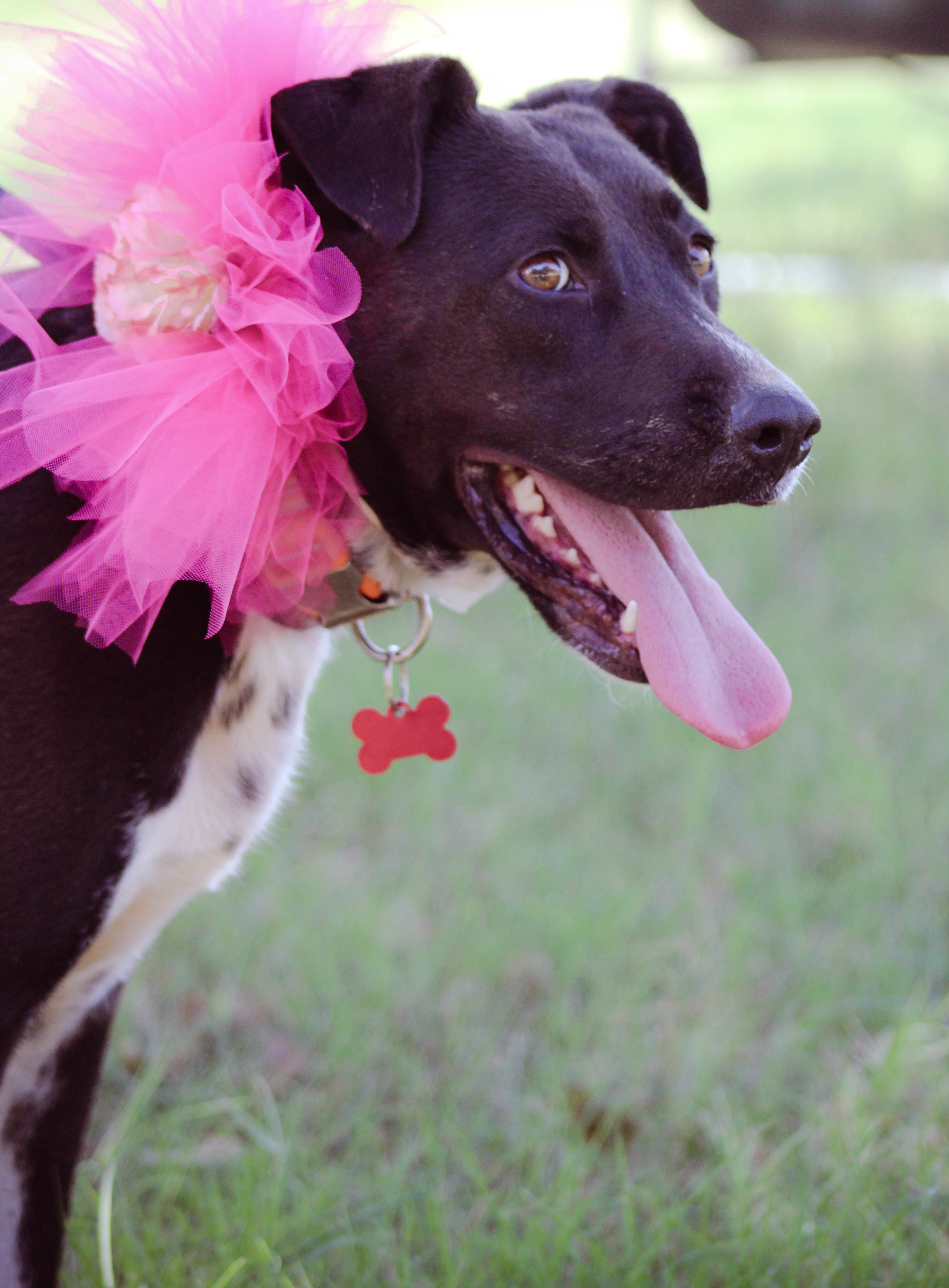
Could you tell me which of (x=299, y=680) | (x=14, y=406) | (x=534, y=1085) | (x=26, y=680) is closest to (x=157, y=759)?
(x=26, y=680)

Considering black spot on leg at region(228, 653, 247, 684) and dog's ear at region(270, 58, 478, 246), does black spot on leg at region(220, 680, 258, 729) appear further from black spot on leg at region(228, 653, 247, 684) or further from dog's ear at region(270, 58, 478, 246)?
dog's ear at region(270, 58, 478, 246)

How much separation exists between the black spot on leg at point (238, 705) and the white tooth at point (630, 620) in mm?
532

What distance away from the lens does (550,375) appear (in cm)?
168

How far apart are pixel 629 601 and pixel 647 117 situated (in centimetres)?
98

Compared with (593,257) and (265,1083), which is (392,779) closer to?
(265,1083)

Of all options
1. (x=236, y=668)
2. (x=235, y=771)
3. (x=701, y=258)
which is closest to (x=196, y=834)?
(x=235, y=771)

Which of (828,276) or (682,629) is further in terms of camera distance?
(828,276)

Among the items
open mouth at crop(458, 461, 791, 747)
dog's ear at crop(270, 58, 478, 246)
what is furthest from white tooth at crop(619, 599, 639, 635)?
dog's ear at crop(270, 58, 478, 246)

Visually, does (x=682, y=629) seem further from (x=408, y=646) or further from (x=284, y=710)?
(x=284, y=710)

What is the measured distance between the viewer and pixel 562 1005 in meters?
2.54

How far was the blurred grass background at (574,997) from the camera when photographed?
6.52 feet

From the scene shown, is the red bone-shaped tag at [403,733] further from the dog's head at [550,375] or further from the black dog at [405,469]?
the dog's head at [550,375]

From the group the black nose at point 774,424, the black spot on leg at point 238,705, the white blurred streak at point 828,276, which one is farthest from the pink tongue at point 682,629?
the white blurred streak at point 828,276

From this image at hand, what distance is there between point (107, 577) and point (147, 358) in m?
0.28
